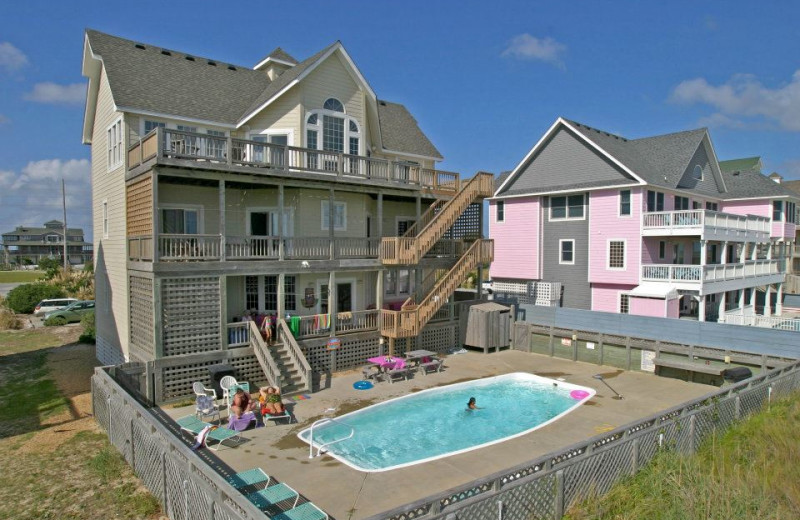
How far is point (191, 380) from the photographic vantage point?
16734 millimetres

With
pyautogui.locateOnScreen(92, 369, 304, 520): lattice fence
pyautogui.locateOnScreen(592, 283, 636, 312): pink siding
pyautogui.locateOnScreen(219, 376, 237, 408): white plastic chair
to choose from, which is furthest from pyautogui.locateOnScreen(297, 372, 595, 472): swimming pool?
pyautogui.locateOnScreen(592, 283, 636, 312): pink siding

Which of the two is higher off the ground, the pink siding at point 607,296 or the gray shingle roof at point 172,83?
the gray shingle roof at point 172,83

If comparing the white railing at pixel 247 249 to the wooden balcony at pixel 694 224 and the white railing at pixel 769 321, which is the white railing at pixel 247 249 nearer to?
the wooden balcony at pixel 694 224

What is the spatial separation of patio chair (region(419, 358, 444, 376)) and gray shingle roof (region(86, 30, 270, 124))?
13.3m

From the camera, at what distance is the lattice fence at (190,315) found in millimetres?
16266

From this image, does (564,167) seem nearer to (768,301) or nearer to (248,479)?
(768,301)

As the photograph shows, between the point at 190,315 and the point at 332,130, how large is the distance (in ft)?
35.2

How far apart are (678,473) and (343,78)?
20.0m

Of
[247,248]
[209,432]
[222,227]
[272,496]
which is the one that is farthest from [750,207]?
[272,496]

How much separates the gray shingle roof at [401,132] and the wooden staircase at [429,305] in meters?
6.64

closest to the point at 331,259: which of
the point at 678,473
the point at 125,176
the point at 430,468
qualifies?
the point at 125,176

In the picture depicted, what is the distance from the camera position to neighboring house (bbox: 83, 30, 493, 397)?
16.9 m

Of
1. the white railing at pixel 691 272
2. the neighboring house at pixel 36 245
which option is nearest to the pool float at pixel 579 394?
the white railing at pixel 691 272

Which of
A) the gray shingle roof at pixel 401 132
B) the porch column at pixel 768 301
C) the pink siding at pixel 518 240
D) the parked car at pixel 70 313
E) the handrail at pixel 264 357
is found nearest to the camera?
the handrail at pixel 264 357
